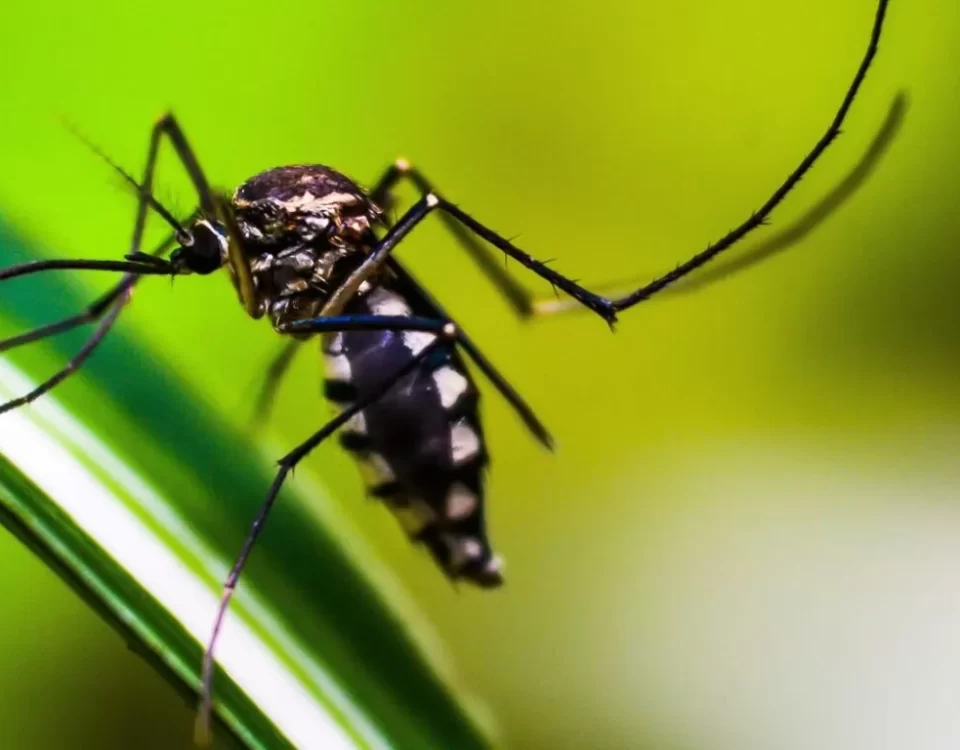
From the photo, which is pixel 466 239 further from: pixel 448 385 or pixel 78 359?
pixel 78 359

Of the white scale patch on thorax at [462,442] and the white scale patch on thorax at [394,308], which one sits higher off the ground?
the white scale patch on thorax at [394,308]

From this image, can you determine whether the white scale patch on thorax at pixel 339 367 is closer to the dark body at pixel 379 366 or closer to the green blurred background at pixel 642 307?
the dark body at pixel 379 366

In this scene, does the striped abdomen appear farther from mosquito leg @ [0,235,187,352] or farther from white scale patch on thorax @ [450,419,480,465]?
mosquito leg @ [0,235,187,352]

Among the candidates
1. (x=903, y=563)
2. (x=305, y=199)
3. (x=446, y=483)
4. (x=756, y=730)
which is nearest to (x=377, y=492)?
(x=446, y=483)

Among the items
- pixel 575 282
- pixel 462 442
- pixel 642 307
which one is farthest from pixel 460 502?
pixel 642 307

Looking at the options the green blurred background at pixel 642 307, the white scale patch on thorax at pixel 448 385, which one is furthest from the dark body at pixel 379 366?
the green blurred background at pixel 642 307

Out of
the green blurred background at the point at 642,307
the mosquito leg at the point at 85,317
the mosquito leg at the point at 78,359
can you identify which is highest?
the mosquito leg at the point at 85,317

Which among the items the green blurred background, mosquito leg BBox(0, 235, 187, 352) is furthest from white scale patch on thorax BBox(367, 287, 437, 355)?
the green blurred background
